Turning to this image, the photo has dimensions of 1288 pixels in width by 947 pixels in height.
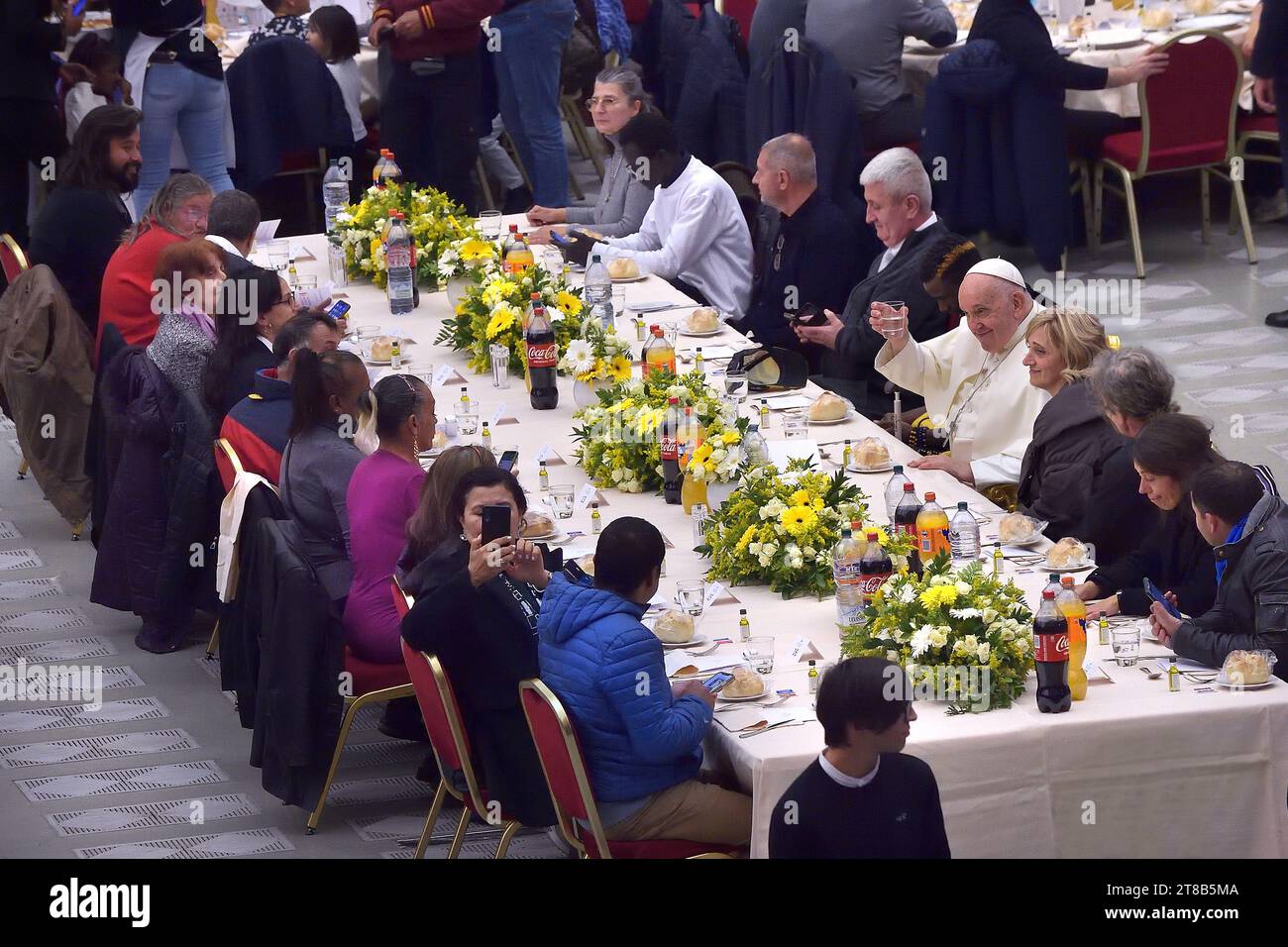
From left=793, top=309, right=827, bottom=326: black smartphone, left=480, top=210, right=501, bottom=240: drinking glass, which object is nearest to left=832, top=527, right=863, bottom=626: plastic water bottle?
left=793, top=309, right=827, bottom=326: black smartphone

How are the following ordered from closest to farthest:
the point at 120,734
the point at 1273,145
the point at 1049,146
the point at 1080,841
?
the point at 1080,841 → the point at 120,734 → the point at 1049,146 → the point at 1273,145

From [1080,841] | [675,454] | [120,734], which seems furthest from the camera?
[120,734]

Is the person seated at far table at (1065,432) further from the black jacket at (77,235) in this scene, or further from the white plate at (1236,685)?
the black jacket at (77,235)

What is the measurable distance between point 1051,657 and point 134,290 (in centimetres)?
378

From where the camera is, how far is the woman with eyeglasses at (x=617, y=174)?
7977 millimetres

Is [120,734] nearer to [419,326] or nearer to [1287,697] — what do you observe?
[419,326]

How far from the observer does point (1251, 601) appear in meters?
4.19

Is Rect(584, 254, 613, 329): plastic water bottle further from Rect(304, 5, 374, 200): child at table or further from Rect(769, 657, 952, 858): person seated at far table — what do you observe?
Rect(304, 5, 374, 200): child at table

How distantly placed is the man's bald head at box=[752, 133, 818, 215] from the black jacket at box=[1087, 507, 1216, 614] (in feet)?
8.67

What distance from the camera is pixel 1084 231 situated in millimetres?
9523

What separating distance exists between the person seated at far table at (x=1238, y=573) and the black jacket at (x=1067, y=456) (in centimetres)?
77

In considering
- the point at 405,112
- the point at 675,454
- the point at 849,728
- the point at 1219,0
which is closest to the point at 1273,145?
the point at 1219,0

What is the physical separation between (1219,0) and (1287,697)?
21.5 ft

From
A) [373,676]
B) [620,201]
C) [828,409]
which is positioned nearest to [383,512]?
[373,676]
